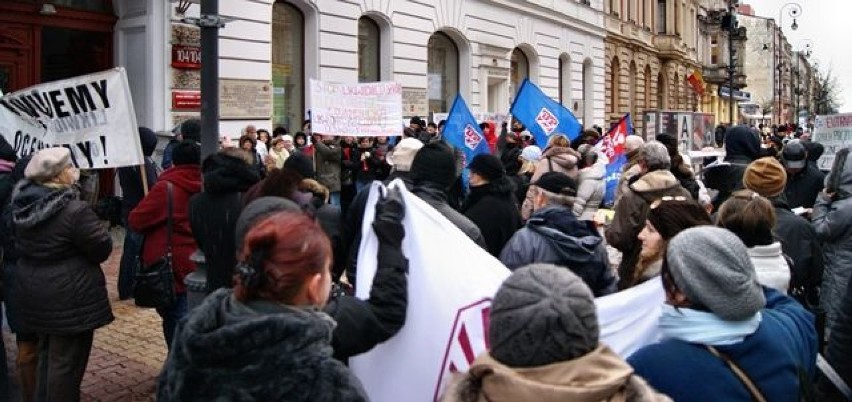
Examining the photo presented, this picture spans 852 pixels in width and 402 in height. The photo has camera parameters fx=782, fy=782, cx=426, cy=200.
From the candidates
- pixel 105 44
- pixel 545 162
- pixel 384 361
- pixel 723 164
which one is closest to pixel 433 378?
pixel 384 361

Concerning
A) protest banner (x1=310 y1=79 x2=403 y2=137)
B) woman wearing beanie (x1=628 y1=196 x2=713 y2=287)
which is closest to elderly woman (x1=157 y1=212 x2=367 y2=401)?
woman wearing beanie (x1=628 y1=196 x2=713 y2=287)

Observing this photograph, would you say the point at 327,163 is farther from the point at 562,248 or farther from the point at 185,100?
the point at 562,248

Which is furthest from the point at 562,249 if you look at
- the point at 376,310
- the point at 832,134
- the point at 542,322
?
the point at 832,134

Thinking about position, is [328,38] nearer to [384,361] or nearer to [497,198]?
[497,198]

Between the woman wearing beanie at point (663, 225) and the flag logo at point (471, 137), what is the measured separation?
7398 mm

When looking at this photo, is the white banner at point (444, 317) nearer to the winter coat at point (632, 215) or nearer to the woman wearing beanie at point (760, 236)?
the woman wearing beanie at point (760, 236)

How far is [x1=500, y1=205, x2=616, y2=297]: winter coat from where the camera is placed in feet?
13.9

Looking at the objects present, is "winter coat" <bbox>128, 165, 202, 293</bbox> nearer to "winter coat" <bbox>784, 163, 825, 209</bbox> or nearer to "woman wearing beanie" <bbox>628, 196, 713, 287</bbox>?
"woman wearing beanie" <bbox>628, 196, 713, 287</bbox>

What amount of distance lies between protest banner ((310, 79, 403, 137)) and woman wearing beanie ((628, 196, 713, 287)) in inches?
347

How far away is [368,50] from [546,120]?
8112 millimetres

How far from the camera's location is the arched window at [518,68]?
84.8ft

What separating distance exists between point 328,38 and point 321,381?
15.4 meters

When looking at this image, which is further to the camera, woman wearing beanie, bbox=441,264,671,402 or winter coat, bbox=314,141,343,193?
winter coat, bbox=314,141,343,193

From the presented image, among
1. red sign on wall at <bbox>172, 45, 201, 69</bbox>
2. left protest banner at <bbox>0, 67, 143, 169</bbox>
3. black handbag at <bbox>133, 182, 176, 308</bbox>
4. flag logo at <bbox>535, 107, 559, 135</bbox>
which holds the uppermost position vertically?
red sign on wall at <bbox>172, 45, 201, 69</bbox>
